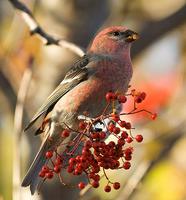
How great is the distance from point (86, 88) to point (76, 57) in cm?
139

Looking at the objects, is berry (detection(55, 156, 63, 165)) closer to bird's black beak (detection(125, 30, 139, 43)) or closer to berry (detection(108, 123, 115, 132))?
berry (detection(108, 123, 115, 132))

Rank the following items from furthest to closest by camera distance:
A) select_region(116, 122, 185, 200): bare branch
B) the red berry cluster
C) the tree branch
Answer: the tree branch
select_region(116, 122, 185, 200): bare branch
the red berry cluster

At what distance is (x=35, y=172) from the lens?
4.70m

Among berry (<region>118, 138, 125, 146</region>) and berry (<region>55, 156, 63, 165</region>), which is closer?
berry (<region>118, 138, 125, 146</region>)

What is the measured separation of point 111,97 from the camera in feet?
12.8

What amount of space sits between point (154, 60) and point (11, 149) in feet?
10.2

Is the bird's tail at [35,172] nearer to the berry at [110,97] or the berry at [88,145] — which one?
the berry at [88,145]

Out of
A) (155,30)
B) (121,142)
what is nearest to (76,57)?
(155,30)

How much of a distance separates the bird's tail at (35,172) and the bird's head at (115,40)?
95 centimetres

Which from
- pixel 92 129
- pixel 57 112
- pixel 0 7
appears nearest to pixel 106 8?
pixel 0 7

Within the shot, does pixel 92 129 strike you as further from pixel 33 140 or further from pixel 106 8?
pixel 106 8

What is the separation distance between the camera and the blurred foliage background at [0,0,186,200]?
18.7 feet

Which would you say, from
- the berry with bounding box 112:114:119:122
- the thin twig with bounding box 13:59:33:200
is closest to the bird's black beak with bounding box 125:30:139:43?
the thin twig with bounding box 13:59:33:200

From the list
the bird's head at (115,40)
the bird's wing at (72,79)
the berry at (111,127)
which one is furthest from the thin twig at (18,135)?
the berry at (111,127)
